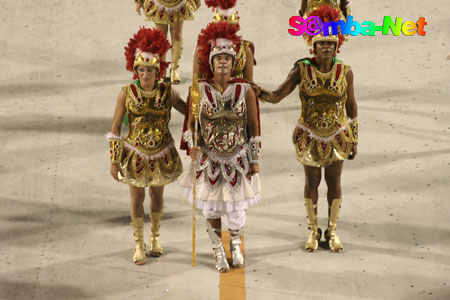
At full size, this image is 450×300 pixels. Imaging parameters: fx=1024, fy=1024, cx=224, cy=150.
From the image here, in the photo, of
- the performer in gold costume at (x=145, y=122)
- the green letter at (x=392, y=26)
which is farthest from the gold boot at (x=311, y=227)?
the green letter at (x=392, y=26)

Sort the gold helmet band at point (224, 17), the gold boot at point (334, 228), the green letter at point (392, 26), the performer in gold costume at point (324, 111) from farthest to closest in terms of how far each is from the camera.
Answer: the green letter at point (392, 26)
the gold helmet band at point (224, 17)
the gold boot at point (334, 228)
the performer in gold costume at point (324, 111)

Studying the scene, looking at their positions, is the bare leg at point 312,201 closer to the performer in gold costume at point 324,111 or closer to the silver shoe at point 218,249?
the performer in gold costume at point 324,111

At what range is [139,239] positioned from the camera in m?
9.20

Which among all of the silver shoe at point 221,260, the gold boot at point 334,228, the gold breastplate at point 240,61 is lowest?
the silver shoe at point 221,260

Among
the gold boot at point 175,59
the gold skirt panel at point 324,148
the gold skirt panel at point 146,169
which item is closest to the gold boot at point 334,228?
the gold skirt panel at point 324,148

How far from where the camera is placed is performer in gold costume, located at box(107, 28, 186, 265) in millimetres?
8680

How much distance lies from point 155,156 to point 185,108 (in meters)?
0.49

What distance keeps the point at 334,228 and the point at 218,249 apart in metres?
1.12

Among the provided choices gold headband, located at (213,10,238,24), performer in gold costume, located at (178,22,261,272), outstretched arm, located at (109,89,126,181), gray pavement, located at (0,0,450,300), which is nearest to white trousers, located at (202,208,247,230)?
performer in gold costume, located at (178,22,261,272)

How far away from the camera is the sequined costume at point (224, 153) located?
8.62m

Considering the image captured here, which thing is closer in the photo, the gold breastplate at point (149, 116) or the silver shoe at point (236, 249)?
the gold breastplate at point (149, 116)

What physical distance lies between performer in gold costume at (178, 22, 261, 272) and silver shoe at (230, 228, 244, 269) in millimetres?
171

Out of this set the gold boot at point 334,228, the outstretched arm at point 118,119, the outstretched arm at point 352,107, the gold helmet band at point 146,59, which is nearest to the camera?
the gold helmet band at point 146,59

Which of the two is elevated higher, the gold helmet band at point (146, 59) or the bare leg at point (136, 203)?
the gold helmet band at point (146, 59)
